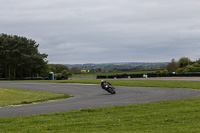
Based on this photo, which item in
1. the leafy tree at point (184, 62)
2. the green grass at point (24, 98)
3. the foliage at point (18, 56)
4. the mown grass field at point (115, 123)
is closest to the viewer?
the mown grass field at point (115, 123)

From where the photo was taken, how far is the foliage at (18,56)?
3369 inches

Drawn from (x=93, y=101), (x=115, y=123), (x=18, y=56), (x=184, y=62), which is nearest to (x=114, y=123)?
(x=115, y=123)

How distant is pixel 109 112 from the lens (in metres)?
13.6

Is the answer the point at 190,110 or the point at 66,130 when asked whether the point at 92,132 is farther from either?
the point at 190,110

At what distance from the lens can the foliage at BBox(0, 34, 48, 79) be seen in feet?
281

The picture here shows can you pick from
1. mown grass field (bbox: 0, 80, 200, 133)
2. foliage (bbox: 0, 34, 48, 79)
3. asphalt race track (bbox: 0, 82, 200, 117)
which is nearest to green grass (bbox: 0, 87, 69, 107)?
asphalt race track (bbox: 0, 82, 200, 117)

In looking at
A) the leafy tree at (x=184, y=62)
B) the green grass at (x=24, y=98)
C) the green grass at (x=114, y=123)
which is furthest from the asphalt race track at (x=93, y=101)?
the leafy tree at (x=184, y=62)

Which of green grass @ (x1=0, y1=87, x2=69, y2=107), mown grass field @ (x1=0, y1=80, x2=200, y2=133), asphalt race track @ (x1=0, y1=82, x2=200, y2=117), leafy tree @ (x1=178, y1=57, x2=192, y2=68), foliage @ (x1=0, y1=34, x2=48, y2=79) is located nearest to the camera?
mown grass field @ (x1=0, y1=80, x2=200, y2=133)

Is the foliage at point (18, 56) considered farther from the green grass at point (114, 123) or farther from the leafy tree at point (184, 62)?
the green grass at point (114, 123)

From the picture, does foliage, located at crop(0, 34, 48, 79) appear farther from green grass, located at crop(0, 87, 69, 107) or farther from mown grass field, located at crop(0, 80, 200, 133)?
mown grass field, located at crop(0, 80, 200, 133)

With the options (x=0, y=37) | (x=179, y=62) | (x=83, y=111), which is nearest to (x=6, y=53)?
(x=0, y=37)

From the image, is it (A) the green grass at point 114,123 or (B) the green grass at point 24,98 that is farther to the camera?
(B) the green grass at point 24,98

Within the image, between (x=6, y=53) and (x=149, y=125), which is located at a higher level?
(x=6, y=53)

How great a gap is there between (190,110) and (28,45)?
269ft
